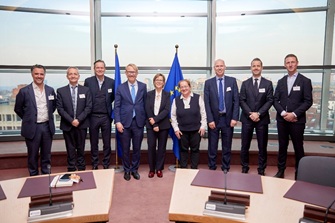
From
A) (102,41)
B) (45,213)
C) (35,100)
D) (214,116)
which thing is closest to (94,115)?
(35,100)

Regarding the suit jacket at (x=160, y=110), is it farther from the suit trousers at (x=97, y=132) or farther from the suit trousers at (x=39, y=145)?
the suit trousers at (x=39, y=145)

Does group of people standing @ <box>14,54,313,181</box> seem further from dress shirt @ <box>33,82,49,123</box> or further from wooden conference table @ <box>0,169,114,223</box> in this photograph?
wooden conference table @ <box>0,169,114,223</box>

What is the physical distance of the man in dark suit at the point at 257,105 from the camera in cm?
371

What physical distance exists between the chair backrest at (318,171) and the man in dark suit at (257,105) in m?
1.71

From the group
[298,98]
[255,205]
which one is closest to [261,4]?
[298,98]

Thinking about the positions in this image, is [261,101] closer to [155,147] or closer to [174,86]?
[174,86]

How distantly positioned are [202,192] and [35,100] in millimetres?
2755

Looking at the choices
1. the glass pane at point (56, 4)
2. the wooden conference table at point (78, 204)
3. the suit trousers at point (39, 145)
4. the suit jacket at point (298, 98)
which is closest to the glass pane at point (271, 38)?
the suit jacket at point (298, 98)

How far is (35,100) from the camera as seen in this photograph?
3.48m

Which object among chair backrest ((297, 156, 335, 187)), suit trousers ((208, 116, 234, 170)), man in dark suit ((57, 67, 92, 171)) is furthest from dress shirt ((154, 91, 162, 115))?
chair backrest ((297, 156, 335, 187))

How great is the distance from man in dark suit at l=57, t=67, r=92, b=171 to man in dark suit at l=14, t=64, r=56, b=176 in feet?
0.52

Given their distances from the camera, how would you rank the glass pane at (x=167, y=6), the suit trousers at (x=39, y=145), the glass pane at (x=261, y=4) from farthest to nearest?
the glass pane at (x=167, y=6) < the glass pane at (x=261, y=4) < the suit trousers at (x=39, y=145)

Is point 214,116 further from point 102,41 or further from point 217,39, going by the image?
point 102,41

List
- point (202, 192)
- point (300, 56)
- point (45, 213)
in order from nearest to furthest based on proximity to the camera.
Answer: point (45, 213) < point (202, 192) < point (300, 56)
